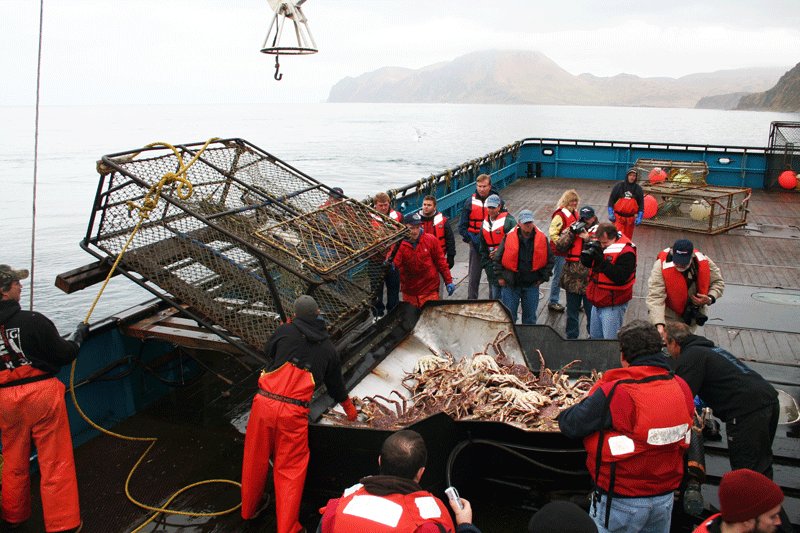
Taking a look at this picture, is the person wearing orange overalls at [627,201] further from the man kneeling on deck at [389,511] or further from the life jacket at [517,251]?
the man kneeling on deck at [389,511]

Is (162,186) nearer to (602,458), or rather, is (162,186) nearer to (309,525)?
(309,525)

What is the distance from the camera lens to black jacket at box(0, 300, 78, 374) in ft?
11.9

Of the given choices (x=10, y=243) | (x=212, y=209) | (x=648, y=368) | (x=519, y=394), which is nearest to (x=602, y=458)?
(x=648, y=368)

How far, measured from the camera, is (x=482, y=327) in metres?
5.32

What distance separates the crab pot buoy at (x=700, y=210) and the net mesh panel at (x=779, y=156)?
15.5 feet

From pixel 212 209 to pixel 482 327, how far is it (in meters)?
2.45

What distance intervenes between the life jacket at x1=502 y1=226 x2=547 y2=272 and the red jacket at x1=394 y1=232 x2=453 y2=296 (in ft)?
2.03

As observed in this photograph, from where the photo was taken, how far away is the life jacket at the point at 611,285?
17.0ft

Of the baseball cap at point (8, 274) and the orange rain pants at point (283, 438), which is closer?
the orange rain pants at point (283, 438)

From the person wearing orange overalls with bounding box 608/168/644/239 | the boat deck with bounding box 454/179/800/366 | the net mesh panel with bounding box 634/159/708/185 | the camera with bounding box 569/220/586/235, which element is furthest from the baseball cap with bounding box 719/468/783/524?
the net mesh panel with bounding box 634/159/708/185

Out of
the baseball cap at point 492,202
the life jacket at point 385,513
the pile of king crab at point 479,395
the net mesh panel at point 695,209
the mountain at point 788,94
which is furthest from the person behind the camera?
the mountain at point 788,94

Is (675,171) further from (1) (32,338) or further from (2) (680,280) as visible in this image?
(1) (32,338)

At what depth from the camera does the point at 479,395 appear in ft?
14.3

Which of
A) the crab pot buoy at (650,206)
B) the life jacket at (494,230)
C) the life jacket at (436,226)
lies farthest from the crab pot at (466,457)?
the crab pot buoy at (650,206)
